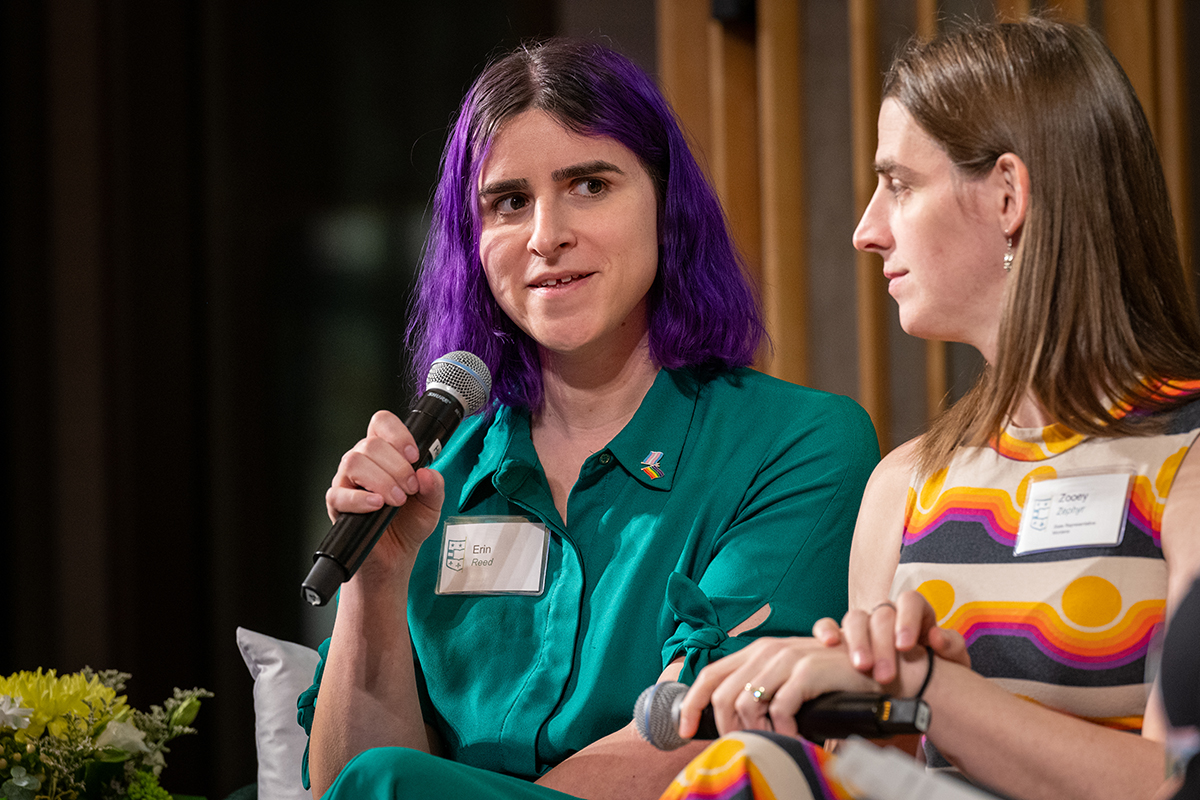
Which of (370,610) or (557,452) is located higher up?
(557,452)

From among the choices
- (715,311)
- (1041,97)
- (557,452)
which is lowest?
(557,452)

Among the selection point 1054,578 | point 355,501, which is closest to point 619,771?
point 355,501

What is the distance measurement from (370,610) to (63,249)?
1731 millimetres

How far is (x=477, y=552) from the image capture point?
5.50ft

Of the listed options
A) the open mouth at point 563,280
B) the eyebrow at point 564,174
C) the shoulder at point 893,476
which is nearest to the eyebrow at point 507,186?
the eyebrow at point 564,174

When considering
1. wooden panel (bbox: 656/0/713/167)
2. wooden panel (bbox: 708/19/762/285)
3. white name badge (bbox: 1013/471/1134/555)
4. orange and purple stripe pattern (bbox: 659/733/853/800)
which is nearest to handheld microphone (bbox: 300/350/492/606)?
orange and purple stripe pattern (bbox: 659/733/853/800)

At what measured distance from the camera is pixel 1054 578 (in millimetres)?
1188

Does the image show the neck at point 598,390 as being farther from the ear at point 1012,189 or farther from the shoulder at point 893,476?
the ear at point 1012,189

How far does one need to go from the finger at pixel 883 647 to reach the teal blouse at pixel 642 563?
13.7 inches

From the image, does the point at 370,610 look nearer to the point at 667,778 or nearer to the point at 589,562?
the point at 589,562

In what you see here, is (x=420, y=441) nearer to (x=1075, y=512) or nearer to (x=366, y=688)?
(x=366, y=688)

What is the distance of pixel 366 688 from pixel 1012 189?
106 centimetres

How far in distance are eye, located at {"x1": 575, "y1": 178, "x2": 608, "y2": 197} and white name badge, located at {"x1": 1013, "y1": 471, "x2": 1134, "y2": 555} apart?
2.54ft

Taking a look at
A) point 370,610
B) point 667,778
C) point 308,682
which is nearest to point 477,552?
point 370,610
